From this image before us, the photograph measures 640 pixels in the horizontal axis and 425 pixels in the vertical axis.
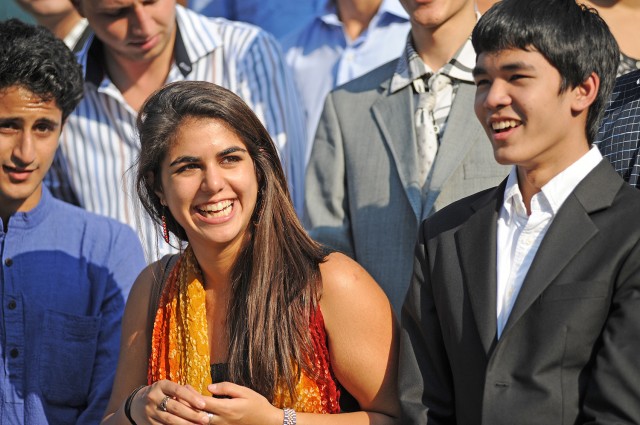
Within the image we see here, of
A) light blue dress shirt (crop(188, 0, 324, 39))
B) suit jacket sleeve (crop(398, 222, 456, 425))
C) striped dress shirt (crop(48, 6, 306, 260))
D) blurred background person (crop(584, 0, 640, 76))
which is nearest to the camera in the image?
suit jacket sleeve (crop(398, 222, 456, 425))

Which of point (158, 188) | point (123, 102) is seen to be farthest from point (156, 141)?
point (123, 102)

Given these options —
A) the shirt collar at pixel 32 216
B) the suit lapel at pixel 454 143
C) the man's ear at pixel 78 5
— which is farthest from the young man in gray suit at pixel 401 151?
the man's ear at pixel 78 5

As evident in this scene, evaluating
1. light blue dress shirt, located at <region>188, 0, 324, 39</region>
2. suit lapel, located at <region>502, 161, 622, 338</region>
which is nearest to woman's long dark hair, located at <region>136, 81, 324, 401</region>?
suit lapel, located at <region>502, 161, 622, 338</region>

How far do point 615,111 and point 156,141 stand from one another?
4.73 feet

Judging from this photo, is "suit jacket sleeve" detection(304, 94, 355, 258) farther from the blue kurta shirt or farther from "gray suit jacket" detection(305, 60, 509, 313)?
the blue kurta shirt

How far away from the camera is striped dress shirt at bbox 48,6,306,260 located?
4.65 meters

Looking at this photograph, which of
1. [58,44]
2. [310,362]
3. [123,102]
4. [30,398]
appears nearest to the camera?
[310,362]

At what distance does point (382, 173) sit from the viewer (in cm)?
386

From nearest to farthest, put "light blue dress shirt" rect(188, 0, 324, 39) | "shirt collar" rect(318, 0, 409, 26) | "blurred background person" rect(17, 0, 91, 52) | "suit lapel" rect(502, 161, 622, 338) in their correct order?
"suit lapel" rect(502, 161, 622, 338) → "blurred background person" rect(17, 0, 91, 52) → "shirt collar" rect(318, 0, 409, 26) → "light blue dress shirt" rect(188, 0, 324, 39)

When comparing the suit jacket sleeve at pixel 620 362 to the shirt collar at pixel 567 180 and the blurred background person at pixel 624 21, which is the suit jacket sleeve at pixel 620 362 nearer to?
the shirt collar at pixel 567 180

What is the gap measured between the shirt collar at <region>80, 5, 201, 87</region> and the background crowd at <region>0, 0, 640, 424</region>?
0.02m

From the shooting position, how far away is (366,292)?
10.9ft

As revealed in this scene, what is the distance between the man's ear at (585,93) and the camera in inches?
112

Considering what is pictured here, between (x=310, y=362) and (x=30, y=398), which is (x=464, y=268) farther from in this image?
(x=30, y=398)
